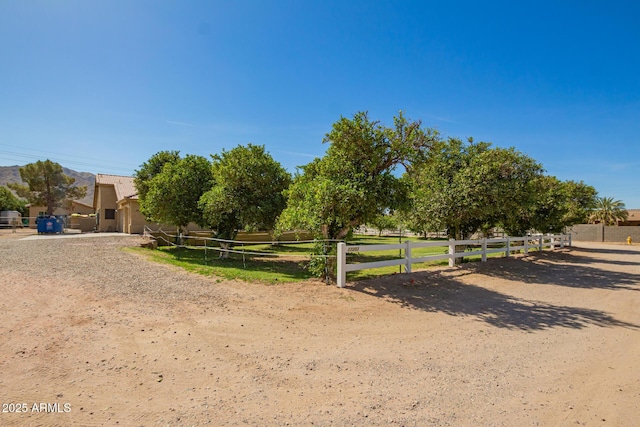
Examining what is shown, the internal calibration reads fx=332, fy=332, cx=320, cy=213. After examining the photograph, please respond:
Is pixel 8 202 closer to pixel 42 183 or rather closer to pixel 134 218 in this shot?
pixel 42 183

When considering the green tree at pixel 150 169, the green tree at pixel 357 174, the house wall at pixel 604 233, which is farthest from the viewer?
the house wall at pixel 604 233

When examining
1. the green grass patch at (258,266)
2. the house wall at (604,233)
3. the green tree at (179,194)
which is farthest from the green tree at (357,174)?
the house wall at (604,233)

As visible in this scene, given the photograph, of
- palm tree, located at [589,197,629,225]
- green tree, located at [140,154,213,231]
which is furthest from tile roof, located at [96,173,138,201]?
palm tree, located at [589,197,629,225]

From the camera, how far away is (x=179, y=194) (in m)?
17.3

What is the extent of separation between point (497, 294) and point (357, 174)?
5.14 meters

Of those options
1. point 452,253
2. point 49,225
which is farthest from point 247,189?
point 49,225

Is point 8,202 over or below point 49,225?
over

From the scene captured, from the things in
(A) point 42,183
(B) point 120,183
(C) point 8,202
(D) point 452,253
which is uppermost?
(A) point 42,183

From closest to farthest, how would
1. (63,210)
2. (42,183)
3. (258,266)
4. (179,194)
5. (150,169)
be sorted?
(258,266) < (179,194) < (150,169) < (42,183) < (63,210)

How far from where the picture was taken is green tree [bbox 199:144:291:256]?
1481cm

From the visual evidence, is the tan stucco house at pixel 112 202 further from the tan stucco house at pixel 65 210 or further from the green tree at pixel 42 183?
the tan stucco house at pixel 65 210

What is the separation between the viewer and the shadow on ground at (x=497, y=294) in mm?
6855

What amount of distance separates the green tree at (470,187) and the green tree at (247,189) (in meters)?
6.35

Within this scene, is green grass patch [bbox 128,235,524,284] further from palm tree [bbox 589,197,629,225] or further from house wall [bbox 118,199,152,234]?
palm tree [bbox 589,197,629,225]
